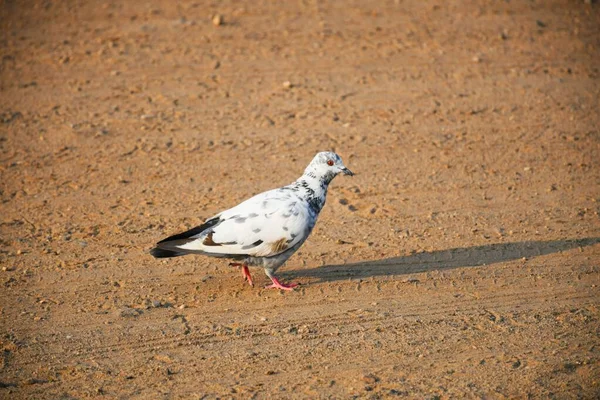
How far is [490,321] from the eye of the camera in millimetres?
5957

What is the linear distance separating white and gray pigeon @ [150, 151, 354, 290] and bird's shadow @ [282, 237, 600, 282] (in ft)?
1.51

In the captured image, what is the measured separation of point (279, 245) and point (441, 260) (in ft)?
5.20

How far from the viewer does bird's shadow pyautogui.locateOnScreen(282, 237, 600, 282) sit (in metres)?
6.68

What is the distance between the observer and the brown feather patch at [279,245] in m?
6.14

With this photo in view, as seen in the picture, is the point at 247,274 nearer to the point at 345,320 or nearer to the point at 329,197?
the point at 345,320

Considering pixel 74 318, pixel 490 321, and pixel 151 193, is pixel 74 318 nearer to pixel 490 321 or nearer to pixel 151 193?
pixel 151 193

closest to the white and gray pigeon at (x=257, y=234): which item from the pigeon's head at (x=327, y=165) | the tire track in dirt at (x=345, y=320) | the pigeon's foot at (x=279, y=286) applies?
the pigeon's foot at (x=279, y=286)

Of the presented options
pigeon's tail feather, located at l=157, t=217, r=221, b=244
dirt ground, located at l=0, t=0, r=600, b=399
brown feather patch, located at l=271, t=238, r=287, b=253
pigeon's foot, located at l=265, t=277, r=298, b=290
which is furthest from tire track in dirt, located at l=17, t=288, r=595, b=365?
pigeon's tail feather, located at l=157, t=217, r=221, b=244

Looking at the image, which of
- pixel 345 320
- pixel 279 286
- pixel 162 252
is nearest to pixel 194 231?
pixel 162 252

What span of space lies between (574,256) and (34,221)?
4.93 m

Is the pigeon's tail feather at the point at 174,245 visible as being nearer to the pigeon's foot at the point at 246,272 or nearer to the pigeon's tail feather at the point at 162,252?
the pigeon's tail feather at the point at 162,252

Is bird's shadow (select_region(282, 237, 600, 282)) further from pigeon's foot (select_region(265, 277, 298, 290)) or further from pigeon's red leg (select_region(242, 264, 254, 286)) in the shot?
pigeon's red leg (select_region(242, 264, 254, 286))

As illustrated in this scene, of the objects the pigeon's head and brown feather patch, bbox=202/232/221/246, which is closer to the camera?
brown feather patch, bbox=202/232/221/246

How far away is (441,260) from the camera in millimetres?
6887
